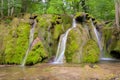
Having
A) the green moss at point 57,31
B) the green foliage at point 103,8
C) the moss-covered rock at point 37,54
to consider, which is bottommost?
the moss-covered rock at point 37,54

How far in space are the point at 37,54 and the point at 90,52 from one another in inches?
137

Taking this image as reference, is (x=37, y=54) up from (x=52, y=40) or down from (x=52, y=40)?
down

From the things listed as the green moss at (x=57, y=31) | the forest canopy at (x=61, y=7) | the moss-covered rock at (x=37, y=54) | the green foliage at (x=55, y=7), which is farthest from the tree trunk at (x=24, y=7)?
the moss-covered rock at (x=37, y=54)

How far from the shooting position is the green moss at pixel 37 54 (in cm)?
1387

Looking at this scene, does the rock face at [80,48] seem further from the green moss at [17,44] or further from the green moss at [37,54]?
the green moss at [17,44]

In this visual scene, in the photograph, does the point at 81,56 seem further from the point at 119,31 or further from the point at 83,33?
the point at 119,31

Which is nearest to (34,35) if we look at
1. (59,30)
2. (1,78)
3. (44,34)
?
(44,34)

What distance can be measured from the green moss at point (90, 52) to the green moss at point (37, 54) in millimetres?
2638

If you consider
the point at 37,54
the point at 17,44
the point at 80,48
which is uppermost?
the point at 17,44

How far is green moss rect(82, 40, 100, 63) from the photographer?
1440 cm

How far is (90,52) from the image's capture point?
14.7 metres

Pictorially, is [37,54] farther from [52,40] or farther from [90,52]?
[90,52]

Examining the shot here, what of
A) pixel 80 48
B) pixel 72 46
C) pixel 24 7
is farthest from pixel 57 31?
pixel 24 7

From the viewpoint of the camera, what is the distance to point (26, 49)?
1494 cm
